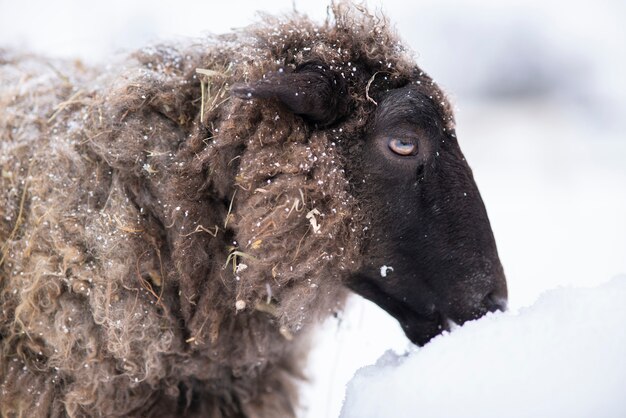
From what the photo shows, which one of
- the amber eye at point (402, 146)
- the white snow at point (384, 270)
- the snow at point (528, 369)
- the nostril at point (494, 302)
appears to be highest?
the amber eye at point (402, 146)

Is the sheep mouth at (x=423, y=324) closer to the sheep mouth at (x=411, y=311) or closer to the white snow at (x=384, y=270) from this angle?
the sheep mouth at (x=411, y=311)

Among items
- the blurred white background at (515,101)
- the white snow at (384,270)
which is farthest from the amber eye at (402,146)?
the blurred white background at (515,101)

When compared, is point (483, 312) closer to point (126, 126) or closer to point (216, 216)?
point (216, 216)

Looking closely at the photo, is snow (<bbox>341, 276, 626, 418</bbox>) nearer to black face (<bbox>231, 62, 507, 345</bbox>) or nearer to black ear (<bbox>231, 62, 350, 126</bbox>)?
black face (<bbox>231, 62, 507, 345</bbox>)

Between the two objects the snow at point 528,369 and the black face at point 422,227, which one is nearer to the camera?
the snow at point 528,369

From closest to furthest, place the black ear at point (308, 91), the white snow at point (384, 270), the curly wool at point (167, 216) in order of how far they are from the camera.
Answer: the black ear at point (308, 91) < the curly wool at point (167, 216) < the white snow at point (384, 270)

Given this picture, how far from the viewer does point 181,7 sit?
12.7m

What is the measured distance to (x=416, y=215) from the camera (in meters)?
2.58

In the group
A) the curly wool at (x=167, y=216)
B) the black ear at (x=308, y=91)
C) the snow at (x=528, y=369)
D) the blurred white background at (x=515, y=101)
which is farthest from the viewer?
the blurred white background at (x=515, y=101)

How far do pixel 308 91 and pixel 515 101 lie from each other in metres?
11.5

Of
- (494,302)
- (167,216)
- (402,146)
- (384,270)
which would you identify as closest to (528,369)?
(494,302)

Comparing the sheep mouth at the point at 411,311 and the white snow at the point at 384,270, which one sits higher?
the white snow at the point at 384,270

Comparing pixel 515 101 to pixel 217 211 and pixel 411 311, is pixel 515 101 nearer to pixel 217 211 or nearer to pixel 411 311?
pixel 411 311

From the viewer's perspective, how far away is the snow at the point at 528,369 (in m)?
2.01
